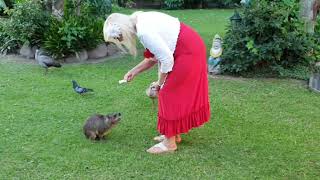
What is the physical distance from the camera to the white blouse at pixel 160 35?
3.75 m

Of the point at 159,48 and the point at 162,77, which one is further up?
the point at 159,48

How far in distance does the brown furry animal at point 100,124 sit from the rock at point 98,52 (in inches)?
159

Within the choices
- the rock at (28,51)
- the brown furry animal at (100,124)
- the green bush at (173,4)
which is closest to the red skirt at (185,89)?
the brown furry animal at (100,124)

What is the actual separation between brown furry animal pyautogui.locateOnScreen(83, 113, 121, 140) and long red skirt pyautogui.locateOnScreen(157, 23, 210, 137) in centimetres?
52

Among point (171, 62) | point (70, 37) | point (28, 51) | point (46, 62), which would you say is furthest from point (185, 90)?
point (28, 51)

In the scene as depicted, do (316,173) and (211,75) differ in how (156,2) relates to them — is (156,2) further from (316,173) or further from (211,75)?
(316,173)

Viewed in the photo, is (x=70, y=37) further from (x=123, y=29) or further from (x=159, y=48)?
(x=159, y=48)

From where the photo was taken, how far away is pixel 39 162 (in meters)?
4.16

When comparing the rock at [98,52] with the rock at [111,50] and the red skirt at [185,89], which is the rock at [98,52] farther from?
the red skirt at [185,89]

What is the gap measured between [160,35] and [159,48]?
0.13m

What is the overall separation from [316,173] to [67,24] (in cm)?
535

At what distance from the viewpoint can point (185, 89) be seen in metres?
4.05

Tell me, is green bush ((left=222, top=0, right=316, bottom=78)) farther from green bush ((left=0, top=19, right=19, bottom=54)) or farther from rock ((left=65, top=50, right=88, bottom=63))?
green bush ((left=0, top=19, right=19, bottom=54))

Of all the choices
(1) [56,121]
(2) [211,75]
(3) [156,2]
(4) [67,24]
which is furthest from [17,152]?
(3) [156,2]
